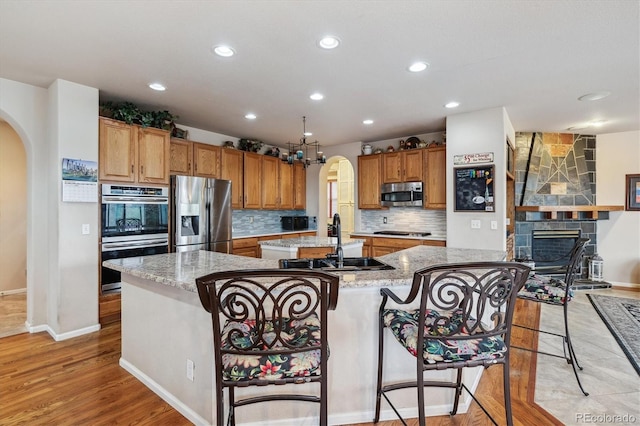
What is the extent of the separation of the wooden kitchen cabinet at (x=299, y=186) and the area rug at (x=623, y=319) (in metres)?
4.89

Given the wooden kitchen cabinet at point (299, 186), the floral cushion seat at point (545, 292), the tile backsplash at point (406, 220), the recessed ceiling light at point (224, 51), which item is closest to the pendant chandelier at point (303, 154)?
the wooden kitchen cabinet at point (299, 186)

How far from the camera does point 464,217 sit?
14.0 feet

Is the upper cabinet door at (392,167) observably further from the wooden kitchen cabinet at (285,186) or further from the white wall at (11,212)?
the white wall at (11,212)

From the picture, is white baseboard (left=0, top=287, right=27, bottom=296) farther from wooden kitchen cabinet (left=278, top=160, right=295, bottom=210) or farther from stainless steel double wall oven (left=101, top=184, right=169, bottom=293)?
wooden kitchen cabinet (left=278, top=160, right=295, bottom=210)

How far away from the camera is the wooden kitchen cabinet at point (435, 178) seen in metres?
4.84

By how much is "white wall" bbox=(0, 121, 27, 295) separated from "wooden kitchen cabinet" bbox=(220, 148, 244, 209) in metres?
2.86

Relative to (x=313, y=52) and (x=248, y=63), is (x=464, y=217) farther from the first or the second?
(x=248, y=63)

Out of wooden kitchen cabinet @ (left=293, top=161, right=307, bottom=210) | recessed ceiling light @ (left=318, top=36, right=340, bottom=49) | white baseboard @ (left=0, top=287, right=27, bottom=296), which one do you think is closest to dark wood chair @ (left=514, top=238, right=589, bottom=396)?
recessed ceiling light @ (left=318, top=36, right=340, bottom=49)

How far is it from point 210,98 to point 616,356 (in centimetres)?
472

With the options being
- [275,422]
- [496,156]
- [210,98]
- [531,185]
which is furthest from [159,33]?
[531,185]

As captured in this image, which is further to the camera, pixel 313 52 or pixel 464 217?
pixel 464 217

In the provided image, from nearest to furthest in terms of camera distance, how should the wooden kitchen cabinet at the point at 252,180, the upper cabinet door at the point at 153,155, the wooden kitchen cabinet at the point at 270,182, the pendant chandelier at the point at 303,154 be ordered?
the upper cabinet door at the point at 153,155
the pendant chandelier at the point at 303,154
the wooden kitchen cabinet at the point at 252,180
the wooden kitchen cabinet at the point at 270,182

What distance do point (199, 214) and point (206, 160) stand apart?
938mm

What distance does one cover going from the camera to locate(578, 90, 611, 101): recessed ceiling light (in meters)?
3.47
